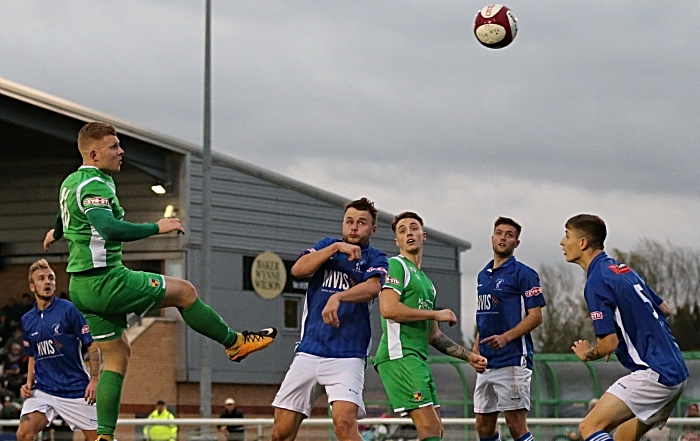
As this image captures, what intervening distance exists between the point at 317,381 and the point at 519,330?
2661mm

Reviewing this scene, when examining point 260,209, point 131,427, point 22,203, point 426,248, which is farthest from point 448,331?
point 131,427

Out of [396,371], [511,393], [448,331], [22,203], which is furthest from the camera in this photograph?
[448,331]

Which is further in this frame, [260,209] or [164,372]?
[260,209]

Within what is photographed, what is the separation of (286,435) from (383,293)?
5.32 feet

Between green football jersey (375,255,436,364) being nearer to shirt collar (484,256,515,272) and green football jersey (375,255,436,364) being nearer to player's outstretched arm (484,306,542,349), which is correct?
player's outstretched arm (484,306,542,349)

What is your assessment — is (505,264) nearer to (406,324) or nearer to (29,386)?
(406,324)

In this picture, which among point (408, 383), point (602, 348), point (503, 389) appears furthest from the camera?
point (503, 389)

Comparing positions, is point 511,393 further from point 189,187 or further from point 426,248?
point 426,248

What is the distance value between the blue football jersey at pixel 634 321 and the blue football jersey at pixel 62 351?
18.7 ft

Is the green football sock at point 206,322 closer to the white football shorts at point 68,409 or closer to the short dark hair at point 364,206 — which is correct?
the short dark hair at point 364,206

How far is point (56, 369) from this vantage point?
507 inches

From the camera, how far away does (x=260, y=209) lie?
41875 millimetres

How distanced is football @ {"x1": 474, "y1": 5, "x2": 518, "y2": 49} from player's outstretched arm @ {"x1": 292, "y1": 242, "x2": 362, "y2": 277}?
19.2 ft

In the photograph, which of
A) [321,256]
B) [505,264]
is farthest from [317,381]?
[505,264]
